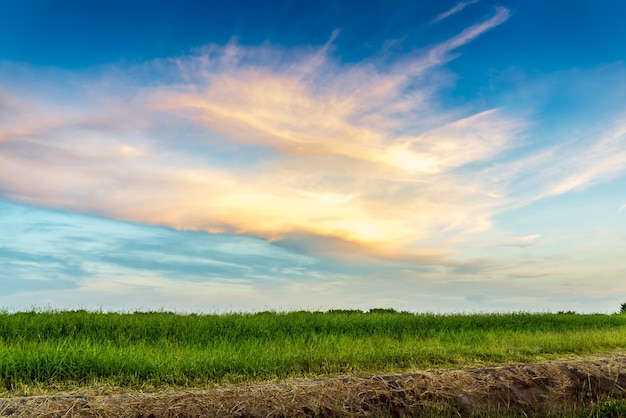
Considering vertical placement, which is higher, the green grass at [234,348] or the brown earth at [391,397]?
the green grass at [234,348]

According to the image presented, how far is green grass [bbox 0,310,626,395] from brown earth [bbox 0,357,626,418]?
0.96m

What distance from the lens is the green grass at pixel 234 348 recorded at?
24.2ft

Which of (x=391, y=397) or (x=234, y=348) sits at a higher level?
(x=234, y=348)

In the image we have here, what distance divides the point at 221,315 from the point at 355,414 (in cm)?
946

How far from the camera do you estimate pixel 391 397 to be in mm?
7070

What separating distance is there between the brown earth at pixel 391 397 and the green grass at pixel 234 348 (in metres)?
0.96

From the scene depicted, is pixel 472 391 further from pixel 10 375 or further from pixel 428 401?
pixel 10 375

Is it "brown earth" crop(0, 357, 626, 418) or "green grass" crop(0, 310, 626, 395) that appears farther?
"green grass" crop(0, 310, 626, 395)

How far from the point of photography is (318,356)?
8.64m

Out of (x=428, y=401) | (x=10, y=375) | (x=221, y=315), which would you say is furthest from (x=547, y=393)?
(x=221, y=315)

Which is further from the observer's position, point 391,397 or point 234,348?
point 234,348

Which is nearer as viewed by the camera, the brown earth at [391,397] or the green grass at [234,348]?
the brown earth at [391,397]

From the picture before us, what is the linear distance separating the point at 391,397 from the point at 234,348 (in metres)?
3.51

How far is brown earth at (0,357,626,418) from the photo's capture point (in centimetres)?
589
